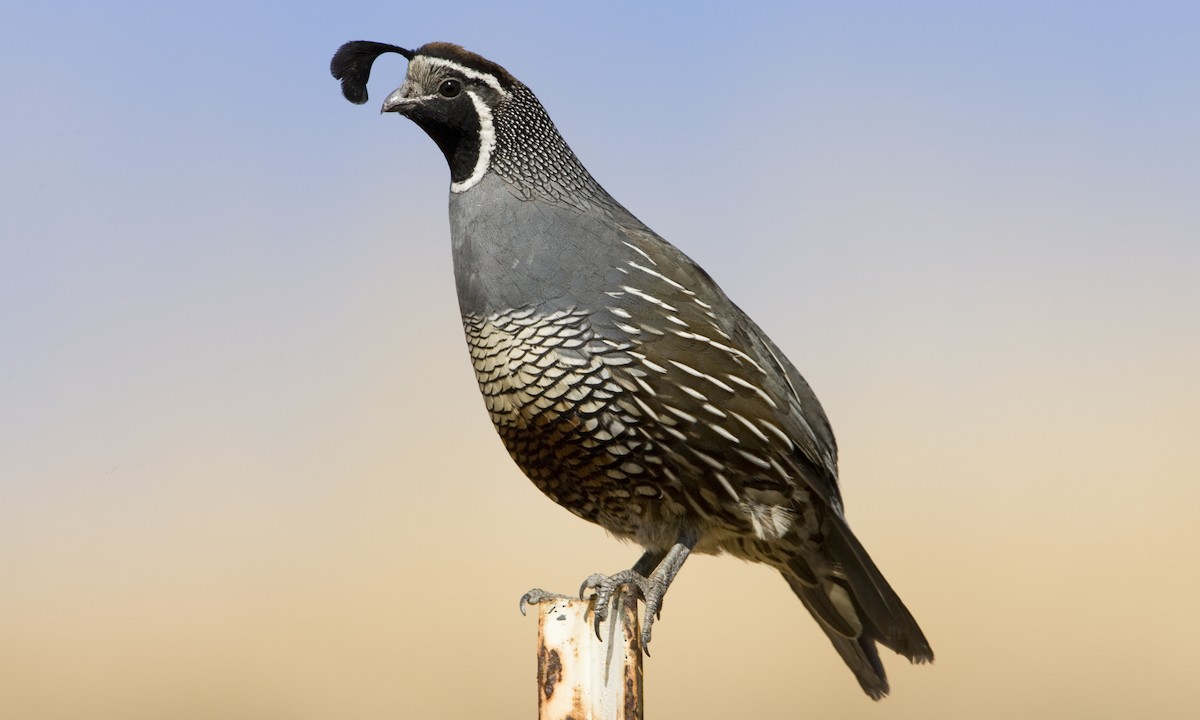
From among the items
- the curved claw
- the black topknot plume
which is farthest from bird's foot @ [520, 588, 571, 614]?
the black topknot plume

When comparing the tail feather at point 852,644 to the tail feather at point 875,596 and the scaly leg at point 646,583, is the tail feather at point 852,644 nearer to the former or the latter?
the tail feather at point 875,596

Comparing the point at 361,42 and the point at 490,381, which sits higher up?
the point at 361,42

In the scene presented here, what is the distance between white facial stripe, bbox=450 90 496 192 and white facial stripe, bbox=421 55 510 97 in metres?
0.05

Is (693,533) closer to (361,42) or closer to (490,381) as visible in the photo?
(490,381)

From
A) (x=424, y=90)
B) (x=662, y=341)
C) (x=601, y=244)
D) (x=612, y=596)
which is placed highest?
(x=424, y=90)

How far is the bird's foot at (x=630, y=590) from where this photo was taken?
2.91m

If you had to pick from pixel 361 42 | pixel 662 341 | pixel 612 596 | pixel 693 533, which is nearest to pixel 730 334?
pixel 662 341

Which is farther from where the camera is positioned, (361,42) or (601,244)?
(361,42)

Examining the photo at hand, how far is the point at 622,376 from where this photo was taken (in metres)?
3.18

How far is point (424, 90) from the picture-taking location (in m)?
3.49

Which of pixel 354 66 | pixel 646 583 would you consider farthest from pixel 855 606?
pixel 354 66

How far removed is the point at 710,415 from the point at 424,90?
117 centimetres

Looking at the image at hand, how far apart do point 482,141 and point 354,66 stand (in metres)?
0.56

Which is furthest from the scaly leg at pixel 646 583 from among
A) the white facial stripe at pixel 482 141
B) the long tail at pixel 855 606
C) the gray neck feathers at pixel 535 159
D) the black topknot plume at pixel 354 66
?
the black topknot plume at pixel 354 66
